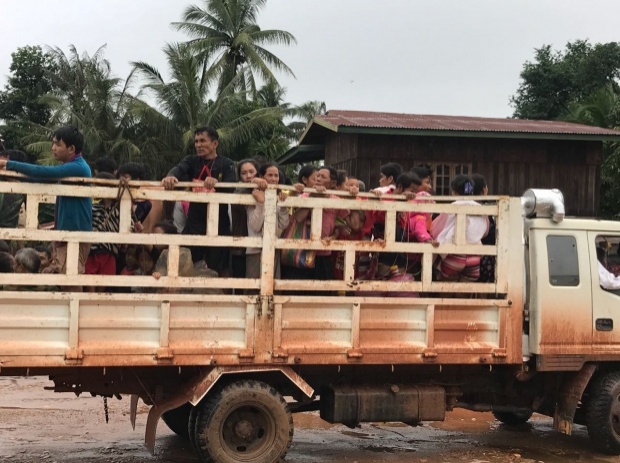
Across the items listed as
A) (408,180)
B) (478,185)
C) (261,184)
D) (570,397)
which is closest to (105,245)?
(261,184)

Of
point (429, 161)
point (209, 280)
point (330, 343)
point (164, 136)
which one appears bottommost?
point (330, 343)

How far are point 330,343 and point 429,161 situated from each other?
1226 cm

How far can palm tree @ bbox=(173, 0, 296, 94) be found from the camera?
104 ft

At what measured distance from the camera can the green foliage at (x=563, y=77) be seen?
3183 centimetres

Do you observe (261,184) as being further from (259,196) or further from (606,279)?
(606,279)

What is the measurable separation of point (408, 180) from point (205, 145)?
1.69m

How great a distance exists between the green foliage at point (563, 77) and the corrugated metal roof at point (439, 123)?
43.6 feet

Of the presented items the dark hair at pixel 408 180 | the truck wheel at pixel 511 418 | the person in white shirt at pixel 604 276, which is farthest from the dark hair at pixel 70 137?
the truck wheel at pixel 511 418

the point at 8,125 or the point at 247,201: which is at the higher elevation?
the point at 8,125

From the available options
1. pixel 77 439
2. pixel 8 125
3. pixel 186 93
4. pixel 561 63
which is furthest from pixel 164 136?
pixel 77 439

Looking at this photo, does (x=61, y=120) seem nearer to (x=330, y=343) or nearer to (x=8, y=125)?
(x=8, y=125)

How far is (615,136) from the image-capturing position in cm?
1798

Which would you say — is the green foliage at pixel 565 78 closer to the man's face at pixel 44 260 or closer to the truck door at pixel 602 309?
the truck door at pixel 602 309

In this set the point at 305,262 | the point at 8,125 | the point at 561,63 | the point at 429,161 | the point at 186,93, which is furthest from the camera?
the point at 561,63
